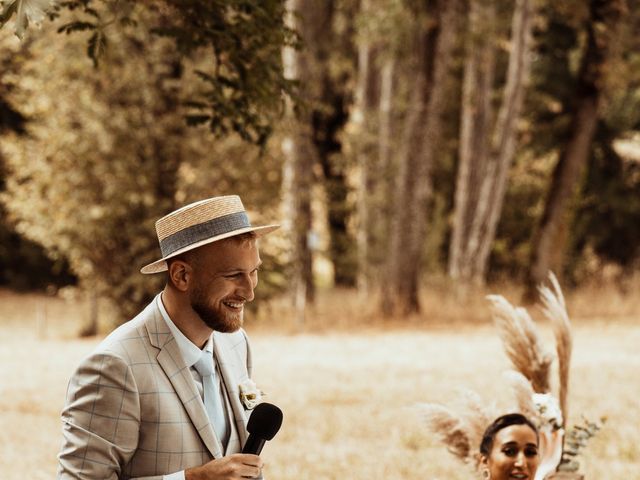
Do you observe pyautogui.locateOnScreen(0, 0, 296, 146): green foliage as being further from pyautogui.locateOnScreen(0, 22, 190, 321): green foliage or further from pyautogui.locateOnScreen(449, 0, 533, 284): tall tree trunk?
pyautogui.locateOnScreen(449, 0, 533, 284): tall tree trunk

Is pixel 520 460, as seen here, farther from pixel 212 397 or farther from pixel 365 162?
pixel 365 162

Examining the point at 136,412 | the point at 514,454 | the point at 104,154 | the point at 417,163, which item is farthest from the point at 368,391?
the point at 104,154

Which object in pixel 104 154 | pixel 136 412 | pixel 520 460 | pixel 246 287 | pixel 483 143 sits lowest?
pixel 520 460

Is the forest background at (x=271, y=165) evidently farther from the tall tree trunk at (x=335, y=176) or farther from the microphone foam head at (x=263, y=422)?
the microphone foam head at (x=263, y=422)

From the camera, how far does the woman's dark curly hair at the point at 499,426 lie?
4.62 metres

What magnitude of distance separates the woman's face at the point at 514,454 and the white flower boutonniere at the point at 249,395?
1.61 meters

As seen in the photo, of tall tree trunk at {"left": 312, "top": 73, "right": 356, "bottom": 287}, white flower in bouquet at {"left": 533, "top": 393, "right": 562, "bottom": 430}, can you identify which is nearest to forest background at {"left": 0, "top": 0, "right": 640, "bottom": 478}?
tall tree trunk at {"left": 312, "top": 73, "right": 356, "bottom": 287}

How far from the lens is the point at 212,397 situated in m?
3.28

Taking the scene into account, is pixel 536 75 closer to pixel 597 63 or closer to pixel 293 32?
pixel 597 63

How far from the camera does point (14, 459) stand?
7.92m

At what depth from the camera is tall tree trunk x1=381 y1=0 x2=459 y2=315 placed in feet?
59.4

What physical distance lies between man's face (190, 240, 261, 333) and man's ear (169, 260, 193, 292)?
2 cm

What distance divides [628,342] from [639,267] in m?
12.0

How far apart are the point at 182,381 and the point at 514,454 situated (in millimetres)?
1999
